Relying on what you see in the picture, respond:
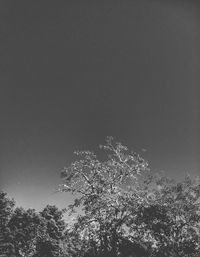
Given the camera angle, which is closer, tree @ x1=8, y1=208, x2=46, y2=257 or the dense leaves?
the dense leaves

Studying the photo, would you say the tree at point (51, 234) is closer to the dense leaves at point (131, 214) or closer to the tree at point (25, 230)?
the tree at point (25, 230)

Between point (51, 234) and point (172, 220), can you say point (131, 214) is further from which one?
point (51, 234)

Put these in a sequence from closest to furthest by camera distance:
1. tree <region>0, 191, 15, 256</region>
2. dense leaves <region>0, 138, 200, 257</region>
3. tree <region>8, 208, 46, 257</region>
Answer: dense leaves <region>0, 138, 200, 257</region>, tree <region>0, 191, 15, 256</region>, tree <region>8, 208, 46, 257</region>

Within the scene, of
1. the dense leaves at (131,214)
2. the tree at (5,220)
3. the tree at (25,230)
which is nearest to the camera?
the dense leaves at (131,214)

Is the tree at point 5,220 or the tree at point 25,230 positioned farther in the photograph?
the tree at point 25,230

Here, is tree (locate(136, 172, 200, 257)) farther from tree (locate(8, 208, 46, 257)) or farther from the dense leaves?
tree (locate(8, 208, 46, 257))

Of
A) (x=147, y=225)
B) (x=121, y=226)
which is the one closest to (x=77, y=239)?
(x=121, y=226)

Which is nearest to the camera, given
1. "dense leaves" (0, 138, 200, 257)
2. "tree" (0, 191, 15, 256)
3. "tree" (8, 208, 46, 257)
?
"dense leaves" (0, 138, 200, 257)

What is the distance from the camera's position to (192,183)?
87.8 ft

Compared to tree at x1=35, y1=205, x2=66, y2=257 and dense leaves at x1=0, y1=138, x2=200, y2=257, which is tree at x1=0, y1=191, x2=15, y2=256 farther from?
dense leaves at x1=0, y1=138, x2=200, y2=257

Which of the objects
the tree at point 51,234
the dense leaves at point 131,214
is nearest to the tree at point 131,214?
the dense leaves at point 131,214

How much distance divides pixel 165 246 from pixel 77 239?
6.50m

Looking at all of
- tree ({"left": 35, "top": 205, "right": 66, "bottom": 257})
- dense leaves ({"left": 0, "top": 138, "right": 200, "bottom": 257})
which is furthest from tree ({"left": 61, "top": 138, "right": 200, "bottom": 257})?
tree ({"left": 35, "top": 205, "right": 66, "bottom": 257})

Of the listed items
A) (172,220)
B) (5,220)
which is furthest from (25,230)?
(172,220)
